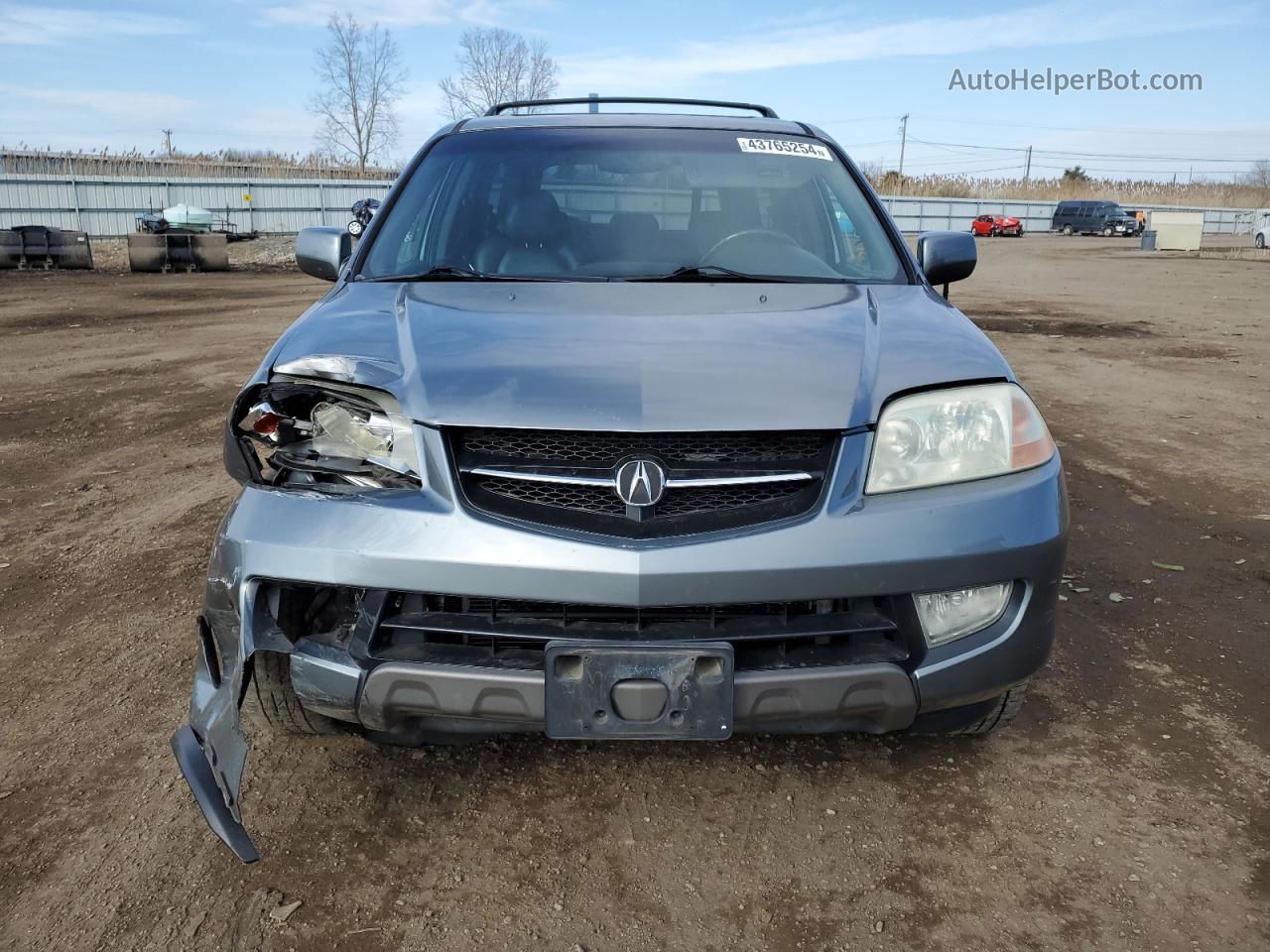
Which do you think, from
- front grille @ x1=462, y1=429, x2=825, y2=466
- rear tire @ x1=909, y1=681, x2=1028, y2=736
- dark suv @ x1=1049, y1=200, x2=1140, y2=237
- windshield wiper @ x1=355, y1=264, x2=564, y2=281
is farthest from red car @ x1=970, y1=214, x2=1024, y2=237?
front grille @ x1=462, y1=429, x2=825, y2=466

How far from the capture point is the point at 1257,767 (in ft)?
8.26

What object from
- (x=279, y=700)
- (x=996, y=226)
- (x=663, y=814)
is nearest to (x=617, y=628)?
(x=663, y=814)

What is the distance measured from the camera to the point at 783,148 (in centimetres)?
337

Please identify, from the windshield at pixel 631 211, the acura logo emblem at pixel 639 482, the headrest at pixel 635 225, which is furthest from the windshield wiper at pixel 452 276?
the acura logo emblem at pixel 639 482

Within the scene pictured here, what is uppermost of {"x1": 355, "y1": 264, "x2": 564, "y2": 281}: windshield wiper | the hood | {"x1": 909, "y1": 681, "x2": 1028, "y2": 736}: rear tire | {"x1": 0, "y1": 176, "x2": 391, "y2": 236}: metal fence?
{"x1": 0, "y1": 176, "x2": 391, "y2": 236}: metal fence

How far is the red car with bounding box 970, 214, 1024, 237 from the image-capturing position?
46869 mm

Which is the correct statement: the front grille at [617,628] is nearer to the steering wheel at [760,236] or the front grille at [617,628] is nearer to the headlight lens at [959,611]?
the headlight lens at [959,611]

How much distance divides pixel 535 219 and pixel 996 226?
48.6 m

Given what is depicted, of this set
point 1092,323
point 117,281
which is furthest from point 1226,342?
point 117,281

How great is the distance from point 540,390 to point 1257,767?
6.63ft

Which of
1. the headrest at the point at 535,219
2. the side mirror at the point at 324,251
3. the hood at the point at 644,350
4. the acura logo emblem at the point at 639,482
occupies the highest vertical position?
the headrest at the point at 535,219

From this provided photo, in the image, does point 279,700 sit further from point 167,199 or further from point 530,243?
point 167,199

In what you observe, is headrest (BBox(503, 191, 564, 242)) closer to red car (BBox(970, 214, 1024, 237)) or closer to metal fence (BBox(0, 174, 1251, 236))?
metal fence (BBox(0, 174, 1251, 236))

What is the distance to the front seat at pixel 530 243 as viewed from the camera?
294 centimetres
